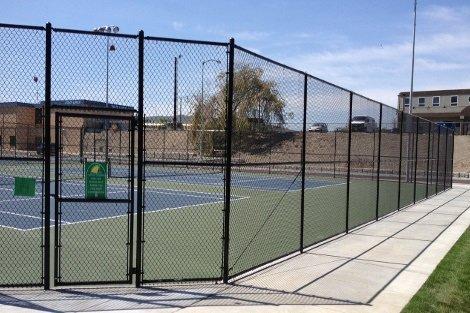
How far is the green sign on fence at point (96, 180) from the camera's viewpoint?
6746mm

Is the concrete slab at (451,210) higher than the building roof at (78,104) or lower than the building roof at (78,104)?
lower

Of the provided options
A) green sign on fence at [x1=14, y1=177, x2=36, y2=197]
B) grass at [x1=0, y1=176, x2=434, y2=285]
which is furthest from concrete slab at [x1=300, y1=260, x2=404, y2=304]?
green sign on fence at [x1=14, y1=177, x2=36, y2=197]

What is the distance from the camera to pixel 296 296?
21.9ft

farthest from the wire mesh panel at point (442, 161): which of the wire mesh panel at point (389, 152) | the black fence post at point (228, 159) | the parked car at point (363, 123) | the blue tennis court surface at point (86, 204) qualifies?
the black fence post at point (228, 159)

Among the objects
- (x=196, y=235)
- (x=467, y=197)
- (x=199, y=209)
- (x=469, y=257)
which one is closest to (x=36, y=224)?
(x=196, y=235)

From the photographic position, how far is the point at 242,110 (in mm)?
8242

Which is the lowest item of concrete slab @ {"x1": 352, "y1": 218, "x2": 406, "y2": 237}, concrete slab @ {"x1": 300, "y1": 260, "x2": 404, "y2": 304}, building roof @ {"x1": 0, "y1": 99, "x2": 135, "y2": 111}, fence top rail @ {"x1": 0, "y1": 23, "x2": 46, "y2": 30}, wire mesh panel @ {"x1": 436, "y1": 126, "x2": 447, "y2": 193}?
concrete slab @ {"x1": 352, "y1": 218, "x2": 406, "y2": 237}

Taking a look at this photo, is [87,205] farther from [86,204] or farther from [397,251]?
[397,251]

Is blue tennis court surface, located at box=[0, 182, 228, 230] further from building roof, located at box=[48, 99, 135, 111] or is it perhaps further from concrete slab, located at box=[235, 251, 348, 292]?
concrete slab, located at box=[235, 251, 348, 292]

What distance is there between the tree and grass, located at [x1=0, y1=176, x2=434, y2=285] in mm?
1703

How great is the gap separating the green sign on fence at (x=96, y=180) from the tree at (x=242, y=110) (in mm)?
1699

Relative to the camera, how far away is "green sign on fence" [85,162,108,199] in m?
6.75

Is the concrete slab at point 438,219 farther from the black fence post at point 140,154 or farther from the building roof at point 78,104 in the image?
the building roof at point 78,104

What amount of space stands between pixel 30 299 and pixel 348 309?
4057 mm
